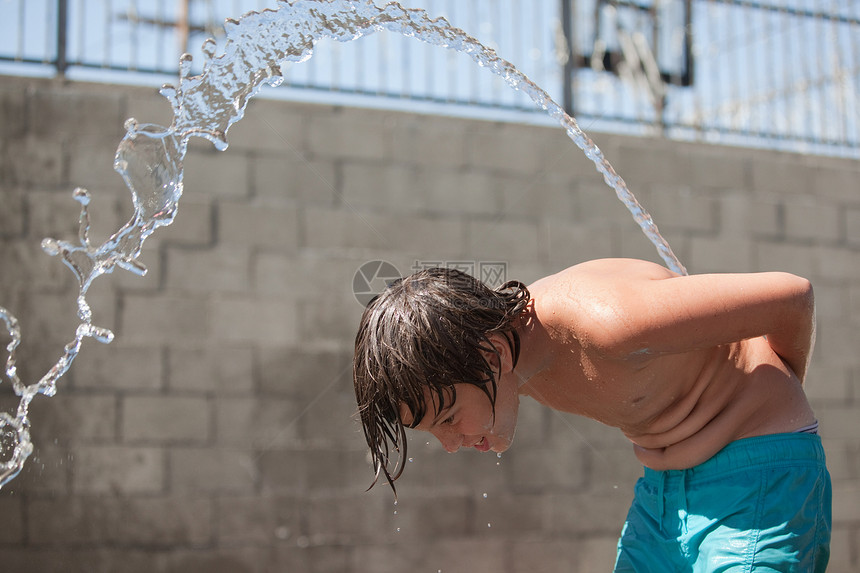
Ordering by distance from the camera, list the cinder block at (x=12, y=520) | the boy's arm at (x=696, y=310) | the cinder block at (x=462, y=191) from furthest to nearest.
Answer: the cinder block at (x=462, y=191) → the cinder block at (x=12, y=520) → the boy's arm at (x=696, y=310)

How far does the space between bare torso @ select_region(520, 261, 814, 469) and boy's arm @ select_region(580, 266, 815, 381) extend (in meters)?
0.09

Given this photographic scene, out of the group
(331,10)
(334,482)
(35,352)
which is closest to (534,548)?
(334,482)

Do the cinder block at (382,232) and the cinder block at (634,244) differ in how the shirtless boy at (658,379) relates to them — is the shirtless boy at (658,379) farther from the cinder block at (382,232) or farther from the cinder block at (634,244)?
the cinder block at (634,244)

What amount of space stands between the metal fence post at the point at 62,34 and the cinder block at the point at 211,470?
1.70 m

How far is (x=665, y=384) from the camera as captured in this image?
1726 millimetres

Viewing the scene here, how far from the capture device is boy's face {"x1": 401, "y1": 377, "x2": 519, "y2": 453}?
1636 millimetres

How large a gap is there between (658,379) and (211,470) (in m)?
2.31

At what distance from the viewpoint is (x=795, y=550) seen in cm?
165

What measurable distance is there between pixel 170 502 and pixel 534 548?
1.59 meters

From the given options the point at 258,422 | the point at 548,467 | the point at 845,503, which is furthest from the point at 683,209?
the point at 258,422

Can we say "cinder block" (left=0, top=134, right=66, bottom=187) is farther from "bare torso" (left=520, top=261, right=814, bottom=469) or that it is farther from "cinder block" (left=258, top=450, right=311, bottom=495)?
"bare torso" (left=520, top=261, right=814, bottom=469)

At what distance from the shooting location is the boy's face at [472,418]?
164cm

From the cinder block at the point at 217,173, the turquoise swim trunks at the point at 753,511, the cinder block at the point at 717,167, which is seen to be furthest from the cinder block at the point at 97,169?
the cinder block at the point at 717,167

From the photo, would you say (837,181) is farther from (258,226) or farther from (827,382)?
(258,226)
